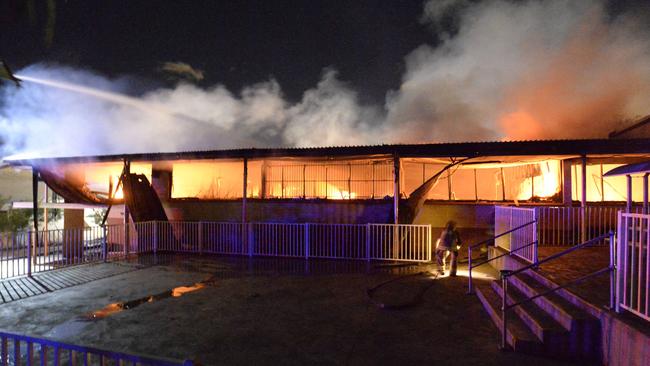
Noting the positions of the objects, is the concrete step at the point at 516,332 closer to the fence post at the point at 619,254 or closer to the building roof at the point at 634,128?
the fence post at the point at 619,254

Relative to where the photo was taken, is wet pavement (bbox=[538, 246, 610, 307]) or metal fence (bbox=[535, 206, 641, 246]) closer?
wet pavement (bbox=[538, 246, 610, 307])

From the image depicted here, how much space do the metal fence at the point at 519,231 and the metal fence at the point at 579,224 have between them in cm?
152

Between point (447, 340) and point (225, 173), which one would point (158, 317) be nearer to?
point (447, 340)

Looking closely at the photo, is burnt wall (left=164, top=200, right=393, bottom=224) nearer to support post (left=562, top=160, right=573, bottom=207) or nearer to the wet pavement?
the wet pavement

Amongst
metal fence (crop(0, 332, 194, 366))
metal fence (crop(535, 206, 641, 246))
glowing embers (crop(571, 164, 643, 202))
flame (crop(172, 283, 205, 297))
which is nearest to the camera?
metal fence (crop(0, 332, 194, 366))

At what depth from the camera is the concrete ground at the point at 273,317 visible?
15.5ft

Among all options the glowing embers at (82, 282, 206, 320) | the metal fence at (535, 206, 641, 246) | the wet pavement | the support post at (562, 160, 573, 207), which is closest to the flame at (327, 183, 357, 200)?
the metal fence at (535, 206, 641, 246)

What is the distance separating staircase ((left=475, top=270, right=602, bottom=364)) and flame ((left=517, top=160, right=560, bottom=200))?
8.66 metres

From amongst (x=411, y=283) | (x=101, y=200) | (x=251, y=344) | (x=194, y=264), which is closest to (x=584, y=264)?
(x=411, y=283)

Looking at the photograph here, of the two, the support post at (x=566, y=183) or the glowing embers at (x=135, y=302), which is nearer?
the glowing embers at (x=135, y=302)

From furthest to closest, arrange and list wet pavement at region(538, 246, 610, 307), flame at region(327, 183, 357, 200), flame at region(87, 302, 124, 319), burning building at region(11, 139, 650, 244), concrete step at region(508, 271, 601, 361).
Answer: flame at region(327, 183, 357, 200) < burning building at region(11, 139, 650, 244) < flame at region(87, 302, 124, 319) < wet pavement at region(538, 246, 610, 307) < concrete step at region(508, 271, 601, 361)

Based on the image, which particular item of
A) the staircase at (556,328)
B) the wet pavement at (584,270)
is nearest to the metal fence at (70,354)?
the staircase at (556,328)

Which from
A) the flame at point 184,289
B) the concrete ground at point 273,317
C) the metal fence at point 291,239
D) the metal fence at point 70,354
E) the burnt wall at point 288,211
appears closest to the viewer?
the metal fence at point 70,354

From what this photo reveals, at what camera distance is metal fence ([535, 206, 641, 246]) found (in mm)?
10473
